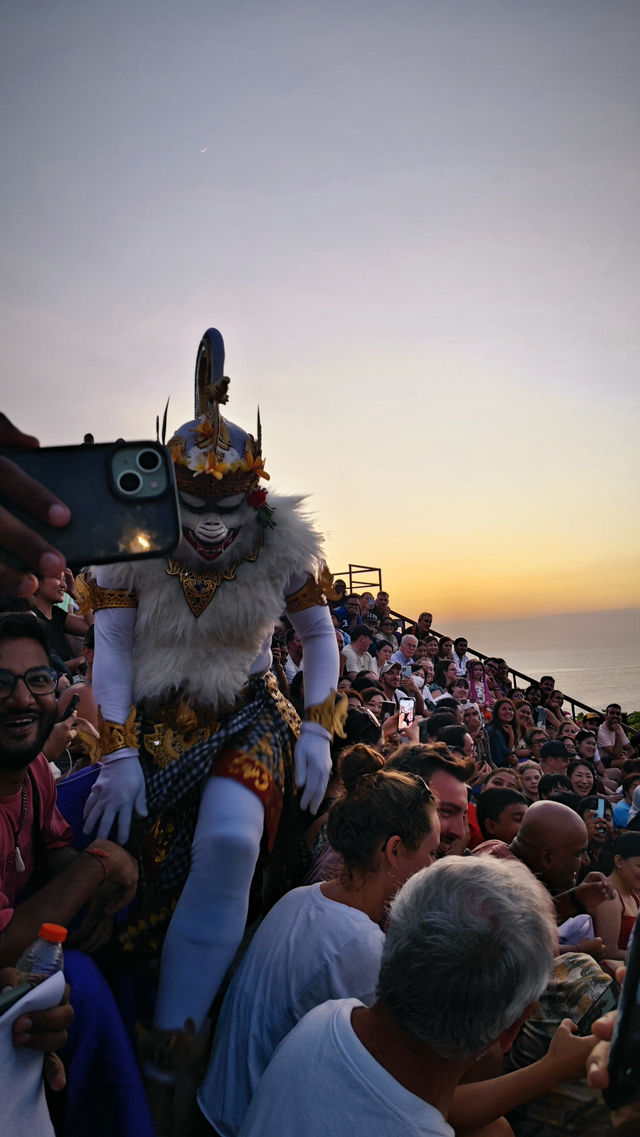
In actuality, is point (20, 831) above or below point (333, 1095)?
above

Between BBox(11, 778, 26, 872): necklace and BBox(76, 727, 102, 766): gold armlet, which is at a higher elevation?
BBox(76, 727, 102, 766): gold armlet

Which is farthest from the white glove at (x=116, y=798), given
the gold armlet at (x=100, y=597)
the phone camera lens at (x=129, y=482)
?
the phone camera lens at (x=129, y=482)

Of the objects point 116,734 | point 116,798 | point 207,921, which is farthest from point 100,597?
point 207,921

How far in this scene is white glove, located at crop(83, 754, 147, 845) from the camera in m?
2.39

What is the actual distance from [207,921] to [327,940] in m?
0.42

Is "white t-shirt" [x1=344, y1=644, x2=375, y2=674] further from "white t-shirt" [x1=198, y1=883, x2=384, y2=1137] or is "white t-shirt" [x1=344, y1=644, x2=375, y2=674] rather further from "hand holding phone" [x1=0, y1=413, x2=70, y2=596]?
"hand holding phone" [x1=0, y1=413, x2=70, y2=596]

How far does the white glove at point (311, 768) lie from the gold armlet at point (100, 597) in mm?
744

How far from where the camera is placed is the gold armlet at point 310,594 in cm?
292

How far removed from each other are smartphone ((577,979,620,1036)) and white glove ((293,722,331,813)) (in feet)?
→ 3.52

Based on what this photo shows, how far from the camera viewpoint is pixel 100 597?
2672 millimetres

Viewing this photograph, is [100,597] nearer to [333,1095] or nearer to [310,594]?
[310,594]

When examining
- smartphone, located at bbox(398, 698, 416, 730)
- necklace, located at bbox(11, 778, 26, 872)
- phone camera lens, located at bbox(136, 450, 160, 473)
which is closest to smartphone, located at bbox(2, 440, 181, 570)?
phone camera lens, located at bbox(136, 450, 160, 473)

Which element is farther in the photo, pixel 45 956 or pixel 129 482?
pixel 45 956

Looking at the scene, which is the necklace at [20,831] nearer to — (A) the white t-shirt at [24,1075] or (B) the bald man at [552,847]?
(A) the white t-shirt at [24,1075]
